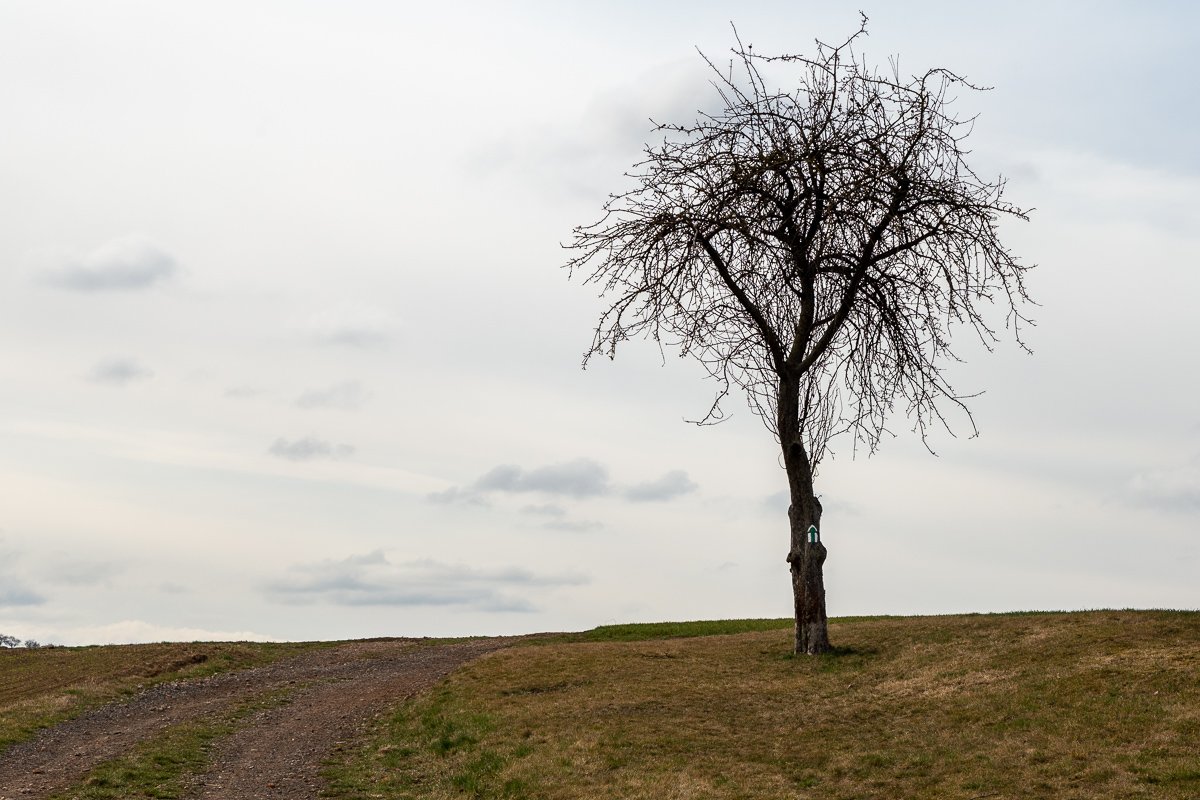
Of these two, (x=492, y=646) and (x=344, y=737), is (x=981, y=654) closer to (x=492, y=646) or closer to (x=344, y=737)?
(x=344, y=737)

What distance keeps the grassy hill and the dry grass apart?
5cm

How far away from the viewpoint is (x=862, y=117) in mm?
25062

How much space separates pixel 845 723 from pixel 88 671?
21.6 m

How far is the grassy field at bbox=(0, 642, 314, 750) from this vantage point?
23672 mm

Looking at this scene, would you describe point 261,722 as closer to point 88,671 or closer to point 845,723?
point 88,671

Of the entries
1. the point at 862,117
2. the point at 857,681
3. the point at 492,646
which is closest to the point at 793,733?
the point at 857,681

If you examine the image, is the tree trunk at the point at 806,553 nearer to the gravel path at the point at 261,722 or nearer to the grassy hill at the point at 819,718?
the grassy hill at the point at 819,718

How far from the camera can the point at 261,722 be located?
2261 cm

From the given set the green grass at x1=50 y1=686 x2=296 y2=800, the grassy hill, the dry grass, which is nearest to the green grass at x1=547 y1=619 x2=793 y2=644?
the grassy hill

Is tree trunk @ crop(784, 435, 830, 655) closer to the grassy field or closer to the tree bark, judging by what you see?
the tree bark

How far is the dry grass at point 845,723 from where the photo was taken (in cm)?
1510

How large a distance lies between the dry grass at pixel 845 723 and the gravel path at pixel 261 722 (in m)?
1.12

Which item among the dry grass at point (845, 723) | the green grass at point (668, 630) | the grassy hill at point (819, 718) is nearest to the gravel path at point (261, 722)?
the grassy hill at point (819, 718)

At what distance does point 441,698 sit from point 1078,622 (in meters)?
13.8
